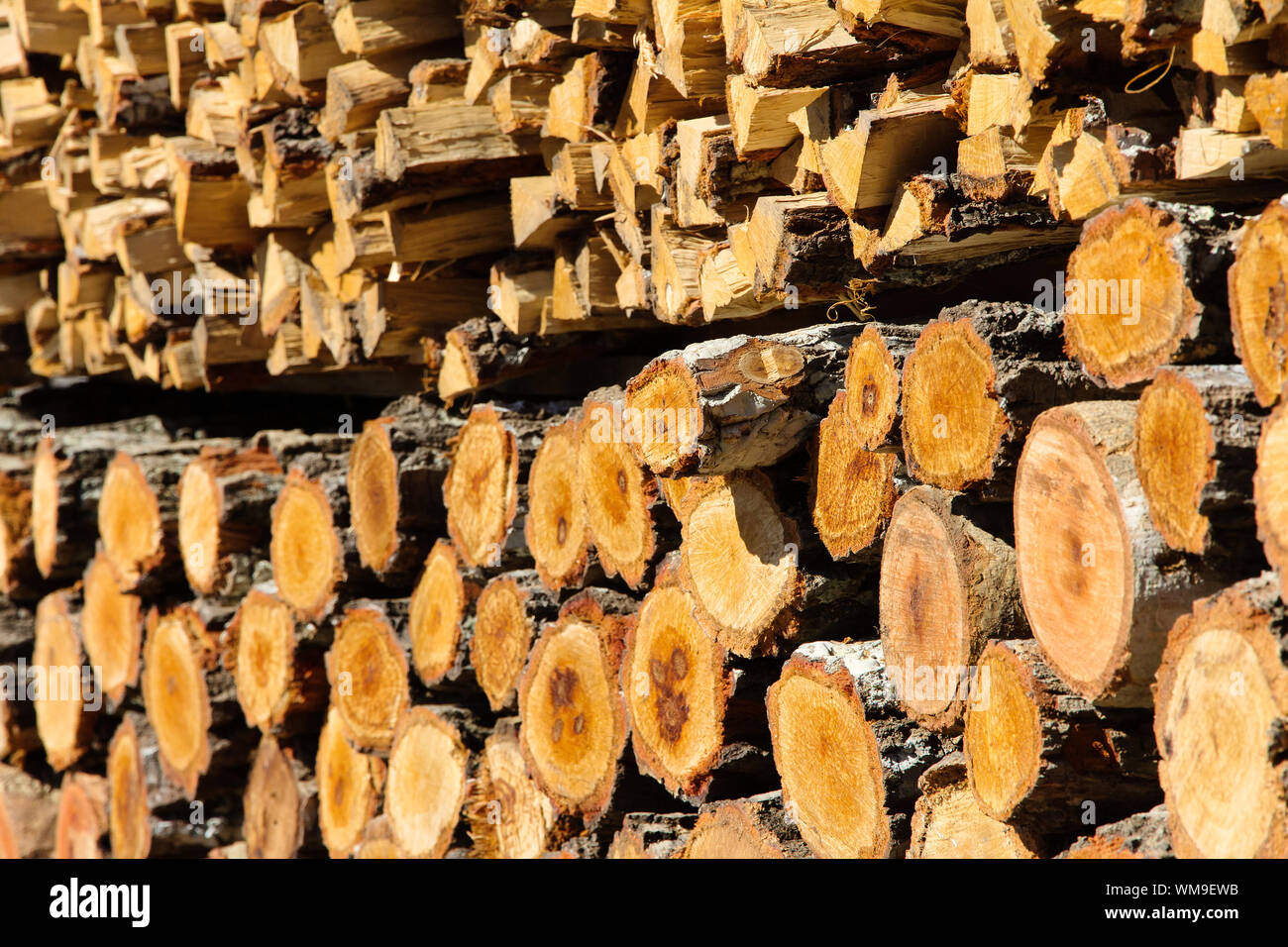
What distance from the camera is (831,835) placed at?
223 cm

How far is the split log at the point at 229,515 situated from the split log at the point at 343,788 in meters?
0.66

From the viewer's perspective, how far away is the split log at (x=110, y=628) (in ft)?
16.2

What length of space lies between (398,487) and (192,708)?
61.7 inches

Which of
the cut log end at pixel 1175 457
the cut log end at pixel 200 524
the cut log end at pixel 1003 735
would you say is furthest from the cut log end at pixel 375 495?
the cut log end at pixel 1175 457

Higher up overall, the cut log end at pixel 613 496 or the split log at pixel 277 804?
the cut log end at pixel 613 496

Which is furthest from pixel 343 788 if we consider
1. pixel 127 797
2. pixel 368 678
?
pixel 127 797

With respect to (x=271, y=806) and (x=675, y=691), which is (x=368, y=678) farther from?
(x=675, y=691)

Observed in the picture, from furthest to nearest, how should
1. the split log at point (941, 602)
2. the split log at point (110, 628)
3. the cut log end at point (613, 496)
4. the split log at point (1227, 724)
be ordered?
the split log at point (110, 628) → the cut log end at point (613, 496) → the split log at point (941, 602) → the split log at point (1227, 724)

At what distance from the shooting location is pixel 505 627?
10.3ft

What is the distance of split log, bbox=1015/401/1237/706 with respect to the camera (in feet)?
5.33

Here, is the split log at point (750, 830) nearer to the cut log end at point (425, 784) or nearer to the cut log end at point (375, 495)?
the cut log end at point (425, 784)
